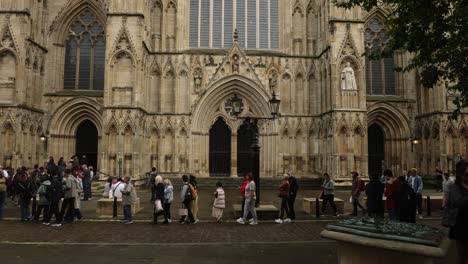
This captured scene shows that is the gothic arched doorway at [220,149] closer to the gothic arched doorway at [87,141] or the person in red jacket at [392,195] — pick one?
the gothic arched doorway at [87,141]

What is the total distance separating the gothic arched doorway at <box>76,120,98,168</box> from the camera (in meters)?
30.2

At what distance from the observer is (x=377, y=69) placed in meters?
31.5

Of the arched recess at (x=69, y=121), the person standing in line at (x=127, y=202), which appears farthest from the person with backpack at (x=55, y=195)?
the arched recess at (x=69, y=121)

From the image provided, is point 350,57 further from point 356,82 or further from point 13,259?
point 13,259

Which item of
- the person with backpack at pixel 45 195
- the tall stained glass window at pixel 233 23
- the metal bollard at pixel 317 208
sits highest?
the tall stained glass window at pixel 233 23

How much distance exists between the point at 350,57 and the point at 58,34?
22.0 m

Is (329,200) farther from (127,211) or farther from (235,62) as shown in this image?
(235,62)

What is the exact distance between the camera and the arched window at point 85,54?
3008 centimetres

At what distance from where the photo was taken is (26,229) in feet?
39.2

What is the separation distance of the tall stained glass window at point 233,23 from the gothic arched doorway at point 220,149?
6.36 metres

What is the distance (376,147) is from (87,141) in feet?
76.0

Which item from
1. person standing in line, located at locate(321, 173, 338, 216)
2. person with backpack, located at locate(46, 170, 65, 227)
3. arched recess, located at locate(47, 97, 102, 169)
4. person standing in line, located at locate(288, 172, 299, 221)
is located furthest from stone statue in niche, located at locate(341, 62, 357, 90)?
person with backpack, located at locate(46, 170, 65, 227)

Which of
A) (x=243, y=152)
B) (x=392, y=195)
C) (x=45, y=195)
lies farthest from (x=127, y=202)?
(x=243, y=152)

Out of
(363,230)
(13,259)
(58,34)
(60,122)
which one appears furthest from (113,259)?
(58,34)
